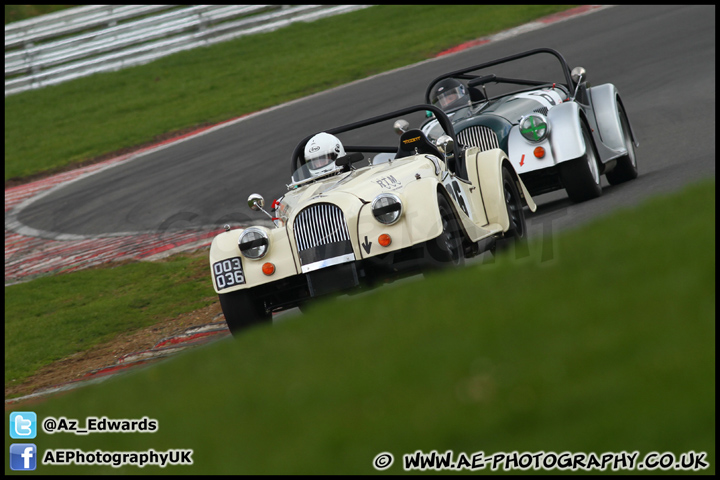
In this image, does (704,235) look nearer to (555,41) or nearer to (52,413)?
(52,413)

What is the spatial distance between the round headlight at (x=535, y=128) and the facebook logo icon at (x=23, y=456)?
6.57 m

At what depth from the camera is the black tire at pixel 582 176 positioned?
31.7 feet

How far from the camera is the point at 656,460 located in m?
2.61

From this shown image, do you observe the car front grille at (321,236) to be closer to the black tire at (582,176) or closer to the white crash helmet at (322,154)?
the white crash helmet at (322,154)

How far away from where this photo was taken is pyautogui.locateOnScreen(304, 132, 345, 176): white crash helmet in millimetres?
8375

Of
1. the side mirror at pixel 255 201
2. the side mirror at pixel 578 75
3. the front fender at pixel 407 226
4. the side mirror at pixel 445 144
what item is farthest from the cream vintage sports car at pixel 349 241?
the side mirror at pixel 578 75

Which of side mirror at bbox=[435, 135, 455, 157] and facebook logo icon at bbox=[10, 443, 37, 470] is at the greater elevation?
side mirror at bbox=[435, 135, 455, 157]

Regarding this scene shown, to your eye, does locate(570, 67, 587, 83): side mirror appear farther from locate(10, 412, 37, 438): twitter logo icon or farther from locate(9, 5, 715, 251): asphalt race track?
locate(10, 412, 37, 438): twitter logo icon

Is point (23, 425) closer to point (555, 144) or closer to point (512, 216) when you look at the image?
point (512, 216)

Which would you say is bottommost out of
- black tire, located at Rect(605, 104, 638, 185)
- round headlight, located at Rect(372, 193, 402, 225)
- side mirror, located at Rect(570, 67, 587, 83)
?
black tire, located at Rect(605, 104, 638, 185)

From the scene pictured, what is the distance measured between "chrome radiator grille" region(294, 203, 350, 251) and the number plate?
1.55ft

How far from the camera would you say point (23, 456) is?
4215 mm

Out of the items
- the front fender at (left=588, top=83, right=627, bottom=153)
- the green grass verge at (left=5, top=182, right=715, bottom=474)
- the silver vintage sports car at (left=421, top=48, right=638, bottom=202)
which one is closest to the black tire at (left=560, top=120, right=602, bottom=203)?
the silver vintage sports car at (left=421, top=48, right=638, bottom=202)

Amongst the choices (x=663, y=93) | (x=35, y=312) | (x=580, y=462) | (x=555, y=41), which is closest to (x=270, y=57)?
(x=555, y=41)
